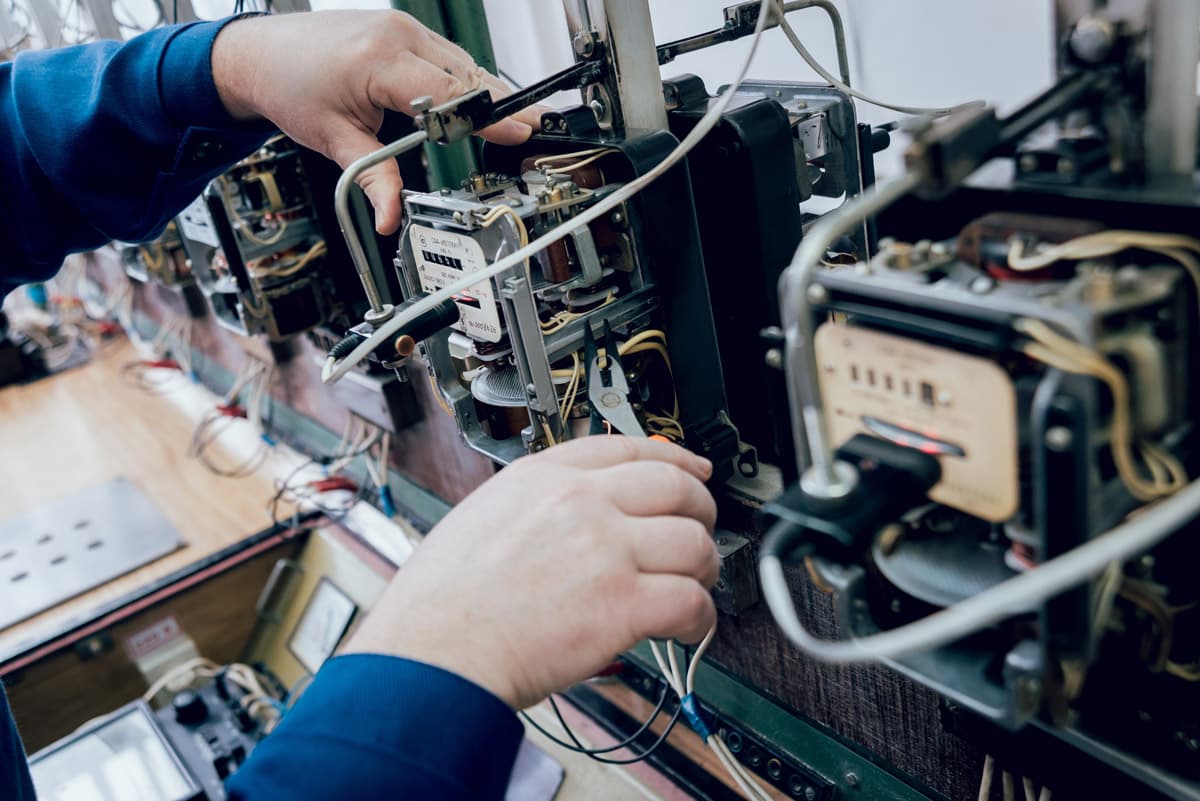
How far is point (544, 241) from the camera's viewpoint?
0.75 meters

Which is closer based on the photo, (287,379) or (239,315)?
(239,315)

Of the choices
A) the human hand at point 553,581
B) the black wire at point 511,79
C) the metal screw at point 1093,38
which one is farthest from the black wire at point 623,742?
the black wire at point 511,79

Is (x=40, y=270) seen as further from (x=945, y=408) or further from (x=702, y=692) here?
(x=945, y=408)

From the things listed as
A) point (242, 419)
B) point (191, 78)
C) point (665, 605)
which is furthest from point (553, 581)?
point (242, 419)

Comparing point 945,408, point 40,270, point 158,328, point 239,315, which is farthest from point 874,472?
point 158,328

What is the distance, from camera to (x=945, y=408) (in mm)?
503

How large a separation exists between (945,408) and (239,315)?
145 centimetres

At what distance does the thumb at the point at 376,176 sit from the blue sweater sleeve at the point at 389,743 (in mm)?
485

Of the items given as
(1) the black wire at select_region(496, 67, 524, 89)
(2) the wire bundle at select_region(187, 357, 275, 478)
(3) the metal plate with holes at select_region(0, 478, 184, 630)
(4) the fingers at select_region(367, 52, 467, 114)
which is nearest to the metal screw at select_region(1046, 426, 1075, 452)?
(4) the fingers at select_region(367, 52, 467, 114)

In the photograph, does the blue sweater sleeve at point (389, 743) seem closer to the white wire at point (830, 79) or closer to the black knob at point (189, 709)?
the white wire at point (830, 79)

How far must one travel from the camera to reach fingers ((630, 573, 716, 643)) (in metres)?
0.63

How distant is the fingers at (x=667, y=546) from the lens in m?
0.64

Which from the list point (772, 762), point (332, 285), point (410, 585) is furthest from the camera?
point (332, 285)

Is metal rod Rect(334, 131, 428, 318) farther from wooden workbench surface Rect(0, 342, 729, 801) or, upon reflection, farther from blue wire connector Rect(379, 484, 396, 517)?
blue wire connector Rect(379, 484, 396, 517)
